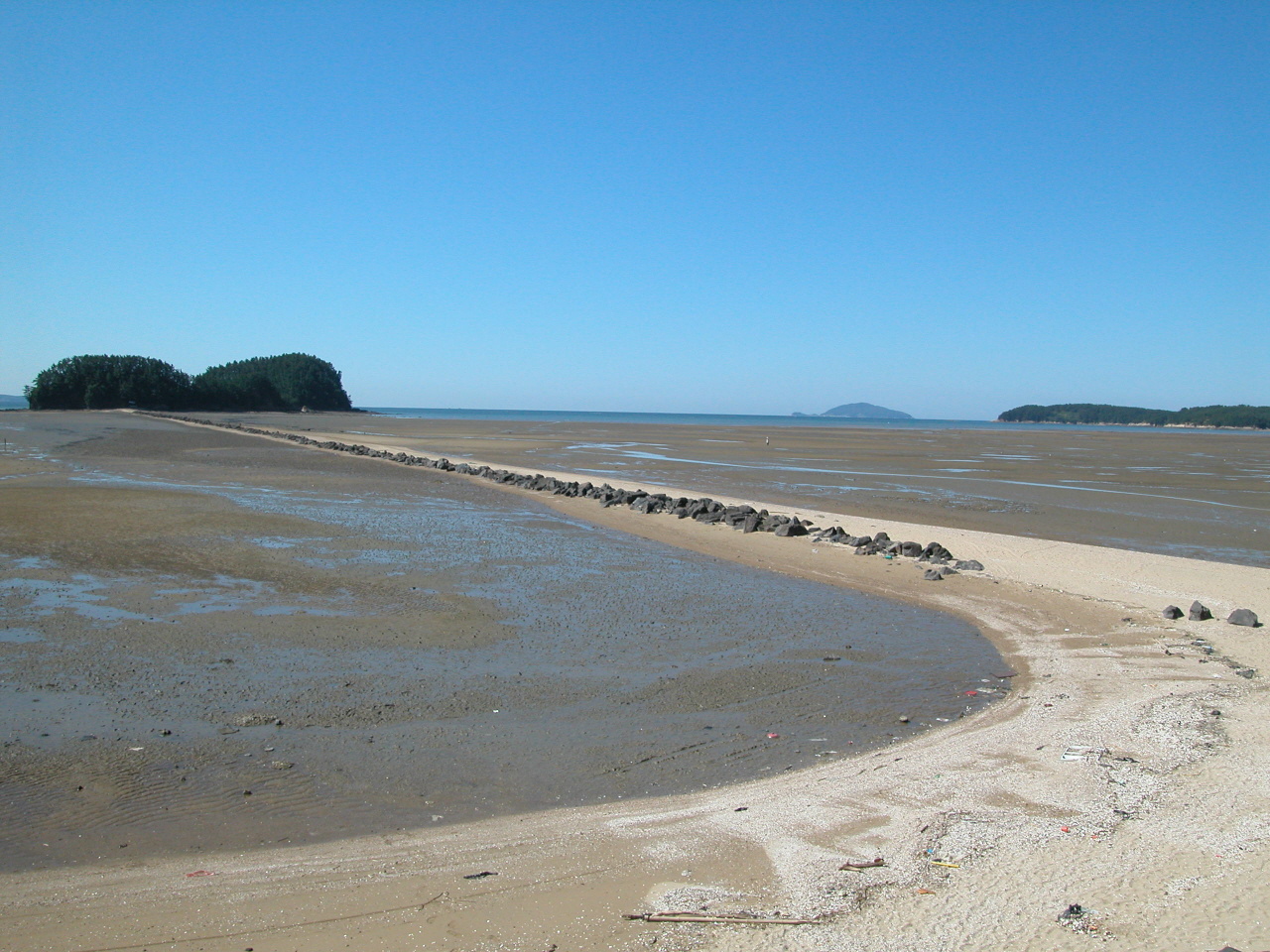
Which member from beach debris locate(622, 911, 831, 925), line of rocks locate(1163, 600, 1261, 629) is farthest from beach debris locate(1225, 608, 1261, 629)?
beach debris locate(622, 911, 831, 925)

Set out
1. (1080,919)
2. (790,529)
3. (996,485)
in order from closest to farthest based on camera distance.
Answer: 1. (1080,919)
2. (790,529)
3. (996,485)

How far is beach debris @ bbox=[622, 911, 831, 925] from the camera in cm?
399

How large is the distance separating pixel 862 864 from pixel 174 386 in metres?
124

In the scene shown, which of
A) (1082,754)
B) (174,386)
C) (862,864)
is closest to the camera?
(862,864)

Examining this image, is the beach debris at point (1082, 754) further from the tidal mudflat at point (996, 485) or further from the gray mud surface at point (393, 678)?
the tidal mudflat at point (996, 485)

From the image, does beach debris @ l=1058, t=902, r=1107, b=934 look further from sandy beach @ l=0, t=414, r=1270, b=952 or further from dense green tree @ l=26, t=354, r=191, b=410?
dense green tree @ l=26, t=354, r=191, b=410

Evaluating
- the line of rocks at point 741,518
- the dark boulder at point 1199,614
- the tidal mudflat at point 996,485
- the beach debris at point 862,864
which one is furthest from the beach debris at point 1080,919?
the tidal mudflat at point 996,485

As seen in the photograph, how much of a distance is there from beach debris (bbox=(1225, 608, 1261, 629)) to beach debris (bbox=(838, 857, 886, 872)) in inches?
318

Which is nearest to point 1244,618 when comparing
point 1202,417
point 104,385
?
point 104,385

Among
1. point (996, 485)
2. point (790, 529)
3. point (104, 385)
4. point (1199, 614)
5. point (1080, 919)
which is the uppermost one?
point (104, 385)

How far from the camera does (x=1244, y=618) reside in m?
10.3

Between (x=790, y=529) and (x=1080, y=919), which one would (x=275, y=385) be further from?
(x=1080, y=919)

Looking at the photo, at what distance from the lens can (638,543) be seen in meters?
16.8

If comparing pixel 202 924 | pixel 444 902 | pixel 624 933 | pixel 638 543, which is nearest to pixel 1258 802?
pixel 624 933
